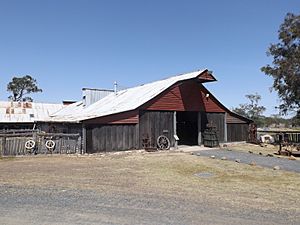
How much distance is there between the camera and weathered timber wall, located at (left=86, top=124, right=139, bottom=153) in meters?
21.0

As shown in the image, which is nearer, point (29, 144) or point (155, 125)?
point (29, 144)

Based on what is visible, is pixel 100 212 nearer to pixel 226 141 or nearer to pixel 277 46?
pixel 226 141

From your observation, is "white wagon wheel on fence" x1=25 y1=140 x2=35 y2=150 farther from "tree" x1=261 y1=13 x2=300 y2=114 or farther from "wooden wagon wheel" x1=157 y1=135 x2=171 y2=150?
"tree" x1=261 y1=13 x2=300 y2=114

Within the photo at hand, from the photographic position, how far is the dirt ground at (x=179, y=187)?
702cm

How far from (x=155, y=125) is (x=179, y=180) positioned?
1274cm

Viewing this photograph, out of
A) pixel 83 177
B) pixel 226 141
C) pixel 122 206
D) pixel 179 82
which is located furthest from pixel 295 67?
pixel 122 206

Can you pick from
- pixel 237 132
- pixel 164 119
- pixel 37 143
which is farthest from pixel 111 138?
pixel 237 132

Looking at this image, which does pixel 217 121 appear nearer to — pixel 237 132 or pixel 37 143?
A: pixel 237 132

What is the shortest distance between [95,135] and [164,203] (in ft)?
45.1

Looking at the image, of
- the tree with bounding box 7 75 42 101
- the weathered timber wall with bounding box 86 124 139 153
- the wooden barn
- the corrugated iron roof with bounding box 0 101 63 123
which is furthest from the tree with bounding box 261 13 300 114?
the tree with bounding box 7 75 42 101

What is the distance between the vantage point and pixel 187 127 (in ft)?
96.1

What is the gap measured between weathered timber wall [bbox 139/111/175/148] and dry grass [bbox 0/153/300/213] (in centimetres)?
743

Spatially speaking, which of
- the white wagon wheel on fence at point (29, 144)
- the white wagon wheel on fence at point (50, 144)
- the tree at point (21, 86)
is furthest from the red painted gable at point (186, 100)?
the tree at point (21, 86)

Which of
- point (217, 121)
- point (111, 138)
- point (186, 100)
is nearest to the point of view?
point (111, 138)
